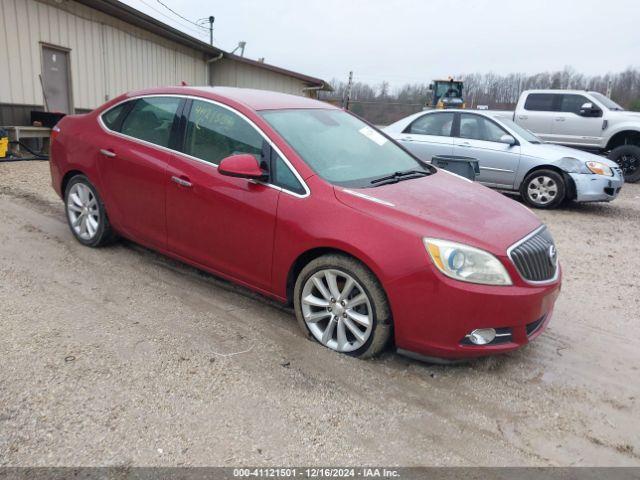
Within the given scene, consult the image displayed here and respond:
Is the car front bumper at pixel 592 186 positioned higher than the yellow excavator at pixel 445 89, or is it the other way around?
the yellow excavator at pixel 445 89

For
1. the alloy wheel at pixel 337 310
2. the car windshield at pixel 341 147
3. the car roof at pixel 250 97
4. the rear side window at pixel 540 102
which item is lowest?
the alloy wheel at pixel 337 310

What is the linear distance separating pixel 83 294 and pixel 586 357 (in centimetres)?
377

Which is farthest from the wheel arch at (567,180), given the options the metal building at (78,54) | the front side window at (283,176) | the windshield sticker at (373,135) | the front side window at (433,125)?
the metal building at (78,54)

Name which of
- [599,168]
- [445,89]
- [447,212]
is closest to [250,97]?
[447,212]

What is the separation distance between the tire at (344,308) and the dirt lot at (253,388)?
13cm

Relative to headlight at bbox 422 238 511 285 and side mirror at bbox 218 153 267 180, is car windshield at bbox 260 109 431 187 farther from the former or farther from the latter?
headlight at bbox 422 238 511 285

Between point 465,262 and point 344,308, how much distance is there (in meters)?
0.81

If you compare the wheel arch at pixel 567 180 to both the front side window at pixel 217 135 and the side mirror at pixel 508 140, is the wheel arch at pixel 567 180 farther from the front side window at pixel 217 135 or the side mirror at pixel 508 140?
the front side window at pixel 217 135

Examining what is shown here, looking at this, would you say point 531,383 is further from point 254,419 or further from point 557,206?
point 557,206

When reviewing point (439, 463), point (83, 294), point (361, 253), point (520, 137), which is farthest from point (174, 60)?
point (439, 463)

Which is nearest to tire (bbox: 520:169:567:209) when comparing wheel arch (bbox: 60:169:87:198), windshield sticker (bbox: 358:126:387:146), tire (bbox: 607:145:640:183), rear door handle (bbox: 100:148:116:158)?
tire (bbox: 607:145:640:183)

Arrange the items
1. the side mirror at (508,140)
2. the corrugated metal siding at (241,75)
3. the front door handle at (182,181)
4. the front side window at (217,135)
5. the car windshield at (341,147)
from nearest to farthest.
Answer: the car windshield at (341,147) < the front side window at (217,135) < the front door handle at (182,181) < the side mirror at (508,140) < the corrugated metal siding at (241,75)

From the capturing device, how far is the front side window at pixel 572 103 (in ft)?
39.2

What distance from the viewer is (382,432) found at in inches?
102
